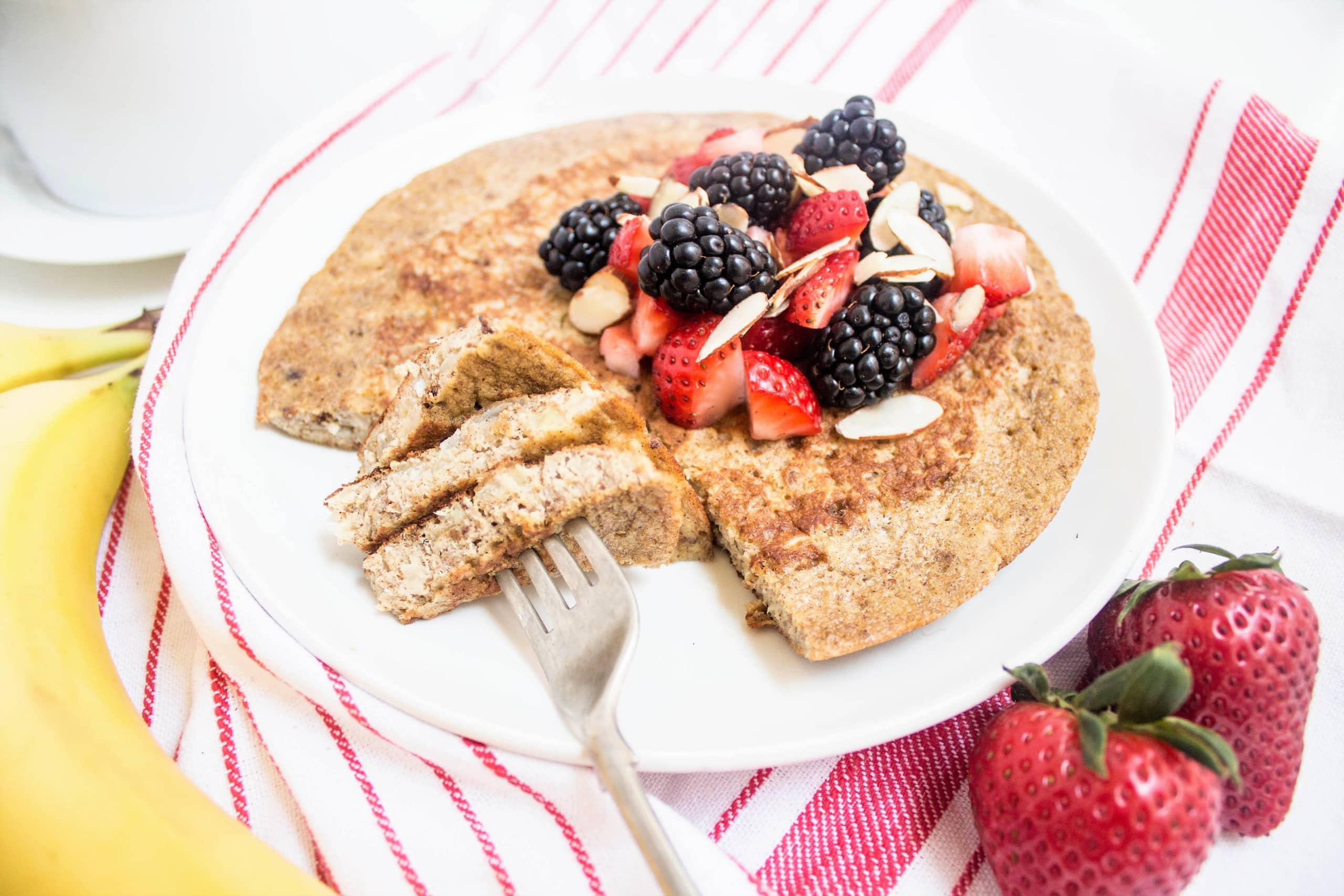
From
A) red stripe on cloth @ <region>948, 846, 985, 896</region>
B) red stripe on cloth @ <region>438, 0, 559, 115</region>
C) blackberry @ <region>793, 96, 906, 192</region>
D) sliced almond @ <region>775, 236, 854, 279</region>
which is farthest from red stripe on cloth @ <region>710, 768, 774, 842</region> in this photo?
red stripe on cloth @ <region>438, 0, 559, 115</region>

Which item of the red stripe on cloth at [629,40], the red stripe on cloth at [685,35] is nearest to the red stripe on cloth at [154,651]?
the red stripe on cloth at [629,40]

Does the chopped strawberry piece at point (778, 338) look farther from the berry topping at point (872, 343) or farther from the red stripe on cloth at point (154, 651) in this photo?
the red stripe on cloth at point (154, 651)

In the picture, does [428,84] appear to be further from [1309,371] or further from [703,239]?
[1309,371]

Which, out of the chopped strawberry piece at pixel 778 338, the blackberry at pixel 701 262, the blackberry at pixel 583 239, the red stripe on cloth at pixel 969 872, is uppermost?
the blackberry at pixel 701 262

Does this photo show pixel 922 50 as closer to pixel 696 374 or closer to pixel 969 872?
pixel 696 374

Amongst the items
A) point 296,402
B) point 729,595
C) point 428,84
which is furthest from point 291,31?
point 729,595

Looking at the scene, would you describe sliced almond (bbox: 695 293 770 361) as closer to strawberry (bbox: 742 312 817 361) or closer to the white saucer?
strawberry (bbox: 742 312 817 361)

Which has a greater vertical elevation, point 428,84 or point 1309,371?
point 1309,371
